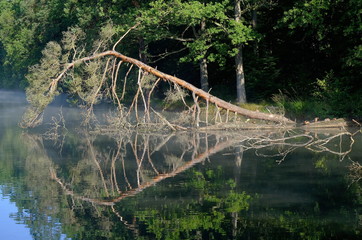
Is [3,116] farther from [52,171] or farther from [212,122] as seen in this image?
[52,171]

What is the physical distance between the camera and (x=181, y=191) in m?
15.1

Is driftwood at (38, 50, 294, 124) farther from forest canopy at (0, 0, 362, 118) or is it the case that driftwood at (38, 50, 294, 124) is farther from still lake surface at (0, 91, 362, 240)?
still lake surface at (0, 91, 362, 240)

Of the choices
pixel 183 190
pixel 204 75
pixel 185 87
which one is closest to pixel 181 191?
pixel 183 190

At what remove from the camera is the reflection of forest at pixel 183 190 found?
11852mm

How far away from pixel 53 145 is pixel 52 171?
21.3 ft

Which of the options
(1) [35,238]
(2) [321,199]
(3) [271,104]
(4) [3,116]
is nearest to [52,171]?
(1) [35,238]

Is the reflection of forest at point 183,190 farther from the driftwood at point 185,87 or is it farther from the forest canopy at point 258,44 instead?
the forest canopy at point 258,44

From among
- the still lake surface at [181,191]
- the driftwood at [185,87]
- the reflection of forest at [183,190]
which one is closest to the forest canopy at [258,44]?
the driftwood at [185,87]

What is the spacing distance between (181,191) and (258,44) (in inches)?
849

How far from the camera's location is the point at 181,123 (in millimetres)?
28984

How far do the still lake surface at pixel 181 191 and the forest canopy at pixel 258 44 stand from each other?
5.41 metres

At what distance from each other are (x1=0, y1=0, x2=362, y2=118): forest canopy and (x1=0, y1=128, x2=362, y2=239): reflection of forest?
18.4 feet

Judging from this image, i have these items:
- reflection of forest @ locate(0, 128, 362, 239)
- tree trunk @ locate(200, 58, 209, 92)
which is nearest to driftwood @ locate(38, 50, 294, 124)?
reflection of forest @ locate(0, 128, 362, 239)

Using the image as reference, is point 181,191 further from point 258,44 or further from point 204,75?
point 204,75
